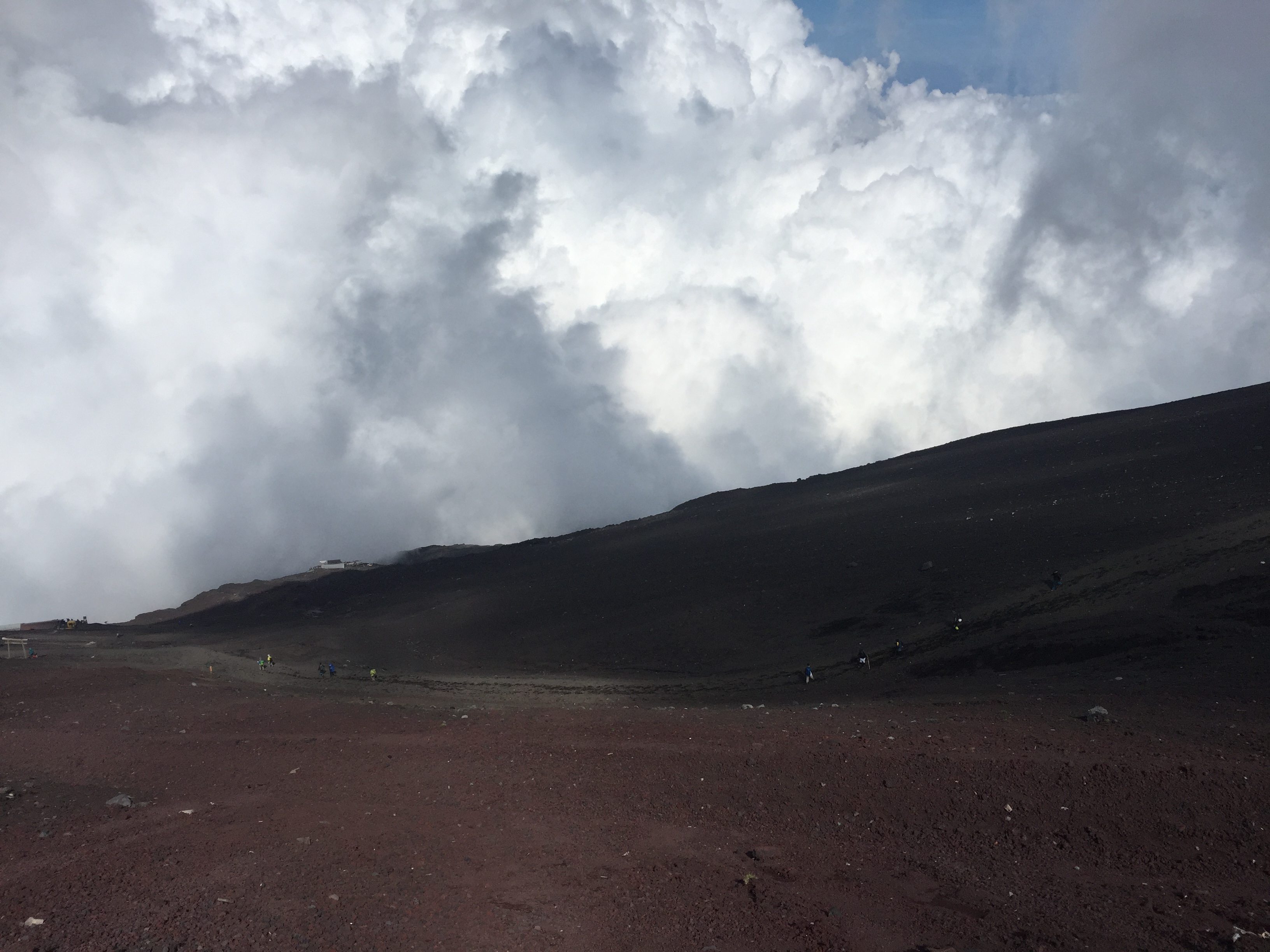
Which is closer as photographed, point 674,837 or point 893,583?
point 674,837

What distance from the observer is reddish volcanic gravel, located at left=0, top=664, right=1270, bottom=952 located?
28.5 feet

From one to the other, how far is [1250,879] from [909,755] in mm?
4183

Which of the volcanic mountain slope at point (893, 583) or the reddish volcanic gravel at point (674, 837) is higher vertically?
the volcanic mountain slope at point (893, 583)

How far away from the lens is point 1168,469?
109 ft

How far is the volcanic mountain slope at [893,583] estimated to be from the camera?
21703 millimetres

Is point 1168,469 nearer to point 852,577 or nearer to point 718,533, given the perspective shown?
point 852,577

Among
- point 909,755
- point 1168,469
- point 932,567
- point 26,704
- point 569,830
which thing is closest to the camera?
point 569,830

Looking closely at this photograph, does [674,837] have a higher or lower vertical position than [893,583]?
lower

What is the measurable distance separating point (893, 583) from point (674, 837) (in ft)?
66.3

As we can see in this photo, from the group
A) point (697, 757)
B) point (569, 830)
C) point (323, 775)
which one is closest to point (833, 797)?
point (697, 757)

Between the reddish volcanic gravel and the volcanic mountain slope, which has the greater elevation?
the volcanic mountain slope

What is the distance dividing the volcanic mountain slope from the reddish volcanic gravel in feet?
23.8

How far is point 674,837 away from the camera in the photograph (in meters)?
11.0

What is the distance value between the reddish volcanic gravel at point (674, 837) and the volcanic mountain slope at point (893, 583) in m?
7.26
